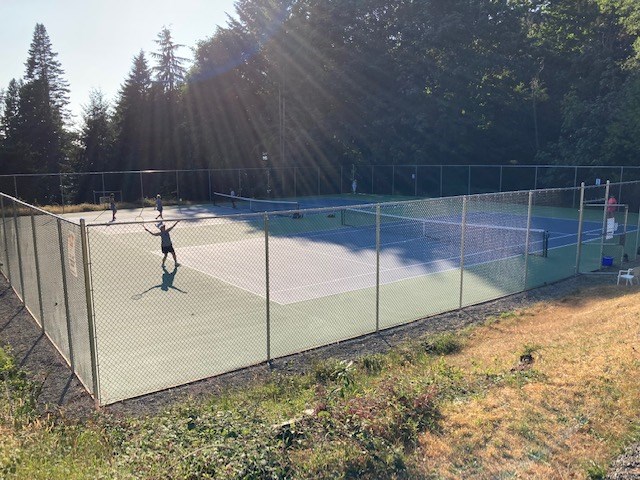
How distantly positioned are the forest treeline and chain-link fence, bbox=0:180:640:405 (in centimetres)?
2049

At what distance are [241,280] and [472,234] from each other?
11.0m

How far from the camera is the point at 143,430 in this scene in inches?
249

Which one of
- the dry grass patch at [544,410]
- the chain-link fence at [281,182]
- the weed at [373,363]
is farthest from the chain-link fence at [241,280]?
the chain-link fence at [281,182]

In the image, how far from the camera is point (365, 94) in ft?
154

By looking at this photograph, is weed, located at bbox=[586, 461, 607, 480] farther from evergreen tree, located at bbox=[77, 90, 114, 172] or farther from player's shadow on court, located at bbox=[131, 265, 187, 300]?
evergreen tree, located at bbox=[77, 90, 114, 172]

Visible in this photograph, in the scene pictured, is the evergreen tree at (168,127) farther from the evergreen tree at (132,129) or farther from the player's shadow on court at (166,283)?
the player's shadow on court at (166,283)

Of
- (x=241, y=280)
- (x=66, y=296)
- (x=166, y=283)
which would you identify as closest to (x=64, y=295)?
(x=66, y=296)

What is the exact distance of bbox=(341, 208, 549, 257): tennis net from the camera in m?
19.0

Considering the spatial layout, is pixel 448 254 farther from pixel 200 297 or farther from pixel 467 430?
pixel 467 430

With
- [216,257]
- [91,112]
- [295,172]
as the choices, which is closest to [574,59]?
[295,172]

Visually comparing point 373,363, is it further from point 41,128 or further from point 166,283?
point 41,128

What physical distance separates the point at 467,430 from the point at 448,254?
47.0 ft

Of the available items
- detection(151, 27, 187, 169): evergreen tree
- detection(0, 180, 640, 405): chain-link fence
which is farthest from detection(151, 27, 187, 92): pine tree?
detection(0, 180, 640, 405): chain-link fence

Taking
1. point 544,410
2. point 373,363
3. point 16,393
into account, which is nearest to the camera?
point 544,410
